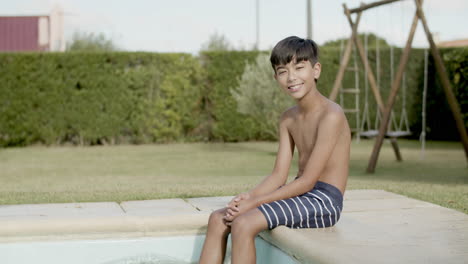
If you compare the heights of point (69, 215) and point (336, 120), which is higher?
point (336, 120)

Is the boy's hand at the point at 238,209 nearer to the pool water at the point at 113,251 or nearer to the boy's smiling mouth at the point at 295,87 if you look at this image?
the pool water at the point at 113,251

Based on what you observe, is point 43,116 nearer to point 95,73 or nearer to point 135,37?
point 95,73

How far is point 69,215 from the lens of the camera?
12.6 feet

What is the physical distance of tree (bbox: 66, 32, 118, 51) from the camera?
25.5 m

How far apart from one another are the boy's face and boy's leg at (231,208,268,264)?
0.72m

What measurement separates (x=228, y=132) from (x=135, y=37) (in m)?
5.90

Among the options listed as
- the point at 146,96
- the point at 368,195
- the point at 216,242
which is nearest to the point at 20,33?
the point at 146,96

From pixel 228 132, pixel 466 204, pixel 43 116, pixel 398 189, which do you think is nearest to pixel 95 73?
pixel 43 116

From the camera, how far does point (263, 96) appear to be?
11.3 metres

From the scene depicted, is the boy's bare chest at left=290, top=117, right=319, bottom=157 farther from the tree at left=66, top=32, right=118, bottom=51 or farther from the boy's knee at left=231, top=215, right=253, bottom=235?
the tree at left=66, top=32, right=118, bottom=51

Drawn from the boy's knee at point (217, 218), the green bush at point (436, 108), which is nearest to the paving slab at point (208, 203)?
the boy's knee at point (217, 218)

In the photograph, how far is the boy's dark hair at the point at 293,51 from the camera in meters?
3.03

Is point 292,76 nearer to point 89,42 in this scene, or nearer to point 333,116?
point 333,116

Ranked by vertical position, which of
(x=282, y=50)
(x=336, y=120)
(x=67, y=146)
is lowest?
(x=67, y=146)
